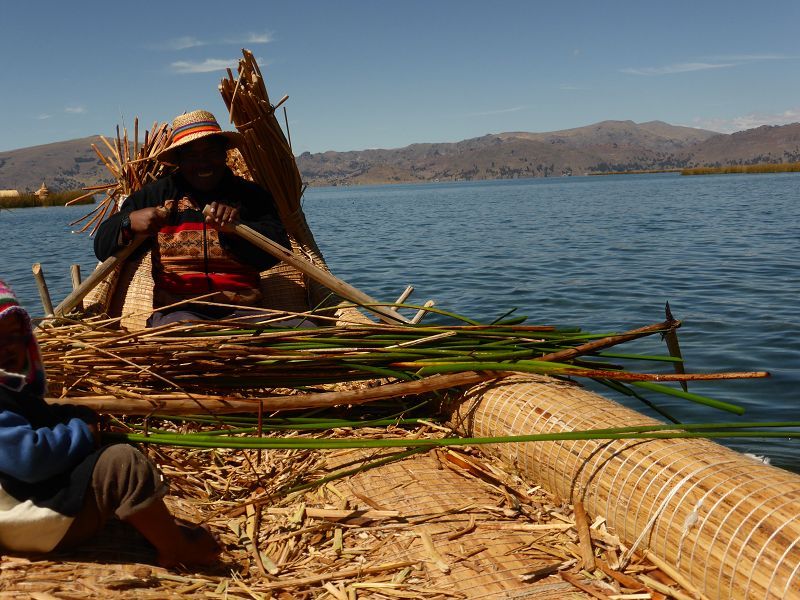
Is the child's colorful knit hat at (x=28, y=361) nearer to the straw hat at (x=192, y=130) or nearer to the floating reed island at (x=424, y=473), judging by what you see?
the floating reed island at (x=424, y=473)

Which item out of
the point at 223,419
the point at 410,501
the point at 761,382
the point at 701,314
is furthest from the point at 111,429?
the point at 701,314

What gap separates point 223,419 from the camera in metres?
2.61

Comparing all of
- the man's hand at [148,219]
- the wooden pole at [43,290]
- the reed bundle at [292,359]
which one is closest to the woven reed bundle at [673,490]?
the reed bundle at [292,359]

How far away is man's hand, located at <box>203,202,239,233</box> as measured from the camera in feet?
12.2

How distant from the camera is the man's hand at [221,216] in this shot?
372cm

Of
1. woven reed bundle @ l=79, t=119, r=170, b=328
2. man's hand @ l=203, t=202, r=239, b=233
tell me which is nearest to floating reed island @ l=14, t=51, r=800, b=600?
man's hand @ l=203, t=202, r=239, b=233

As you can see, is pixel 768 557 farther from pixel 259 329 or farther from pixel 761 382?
pixel 761 382

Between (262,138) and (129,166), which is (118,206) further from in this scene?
(262,138)

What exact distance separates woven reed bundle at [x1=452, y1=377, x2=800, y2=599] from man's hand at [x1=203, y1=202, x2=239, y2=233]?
1.89 metres

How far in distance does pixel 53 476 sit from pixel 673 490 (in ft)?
5.64

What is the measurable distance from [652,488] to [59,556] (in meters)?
1.72

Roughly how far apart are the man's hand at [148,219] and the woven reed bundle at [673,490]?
2272 millimetres

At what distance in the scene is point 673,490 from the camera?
1935mm

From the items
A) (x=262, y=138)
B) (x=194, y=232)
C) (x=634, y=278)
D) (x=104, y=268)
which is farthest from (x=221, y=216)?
(x=634, y=278)
